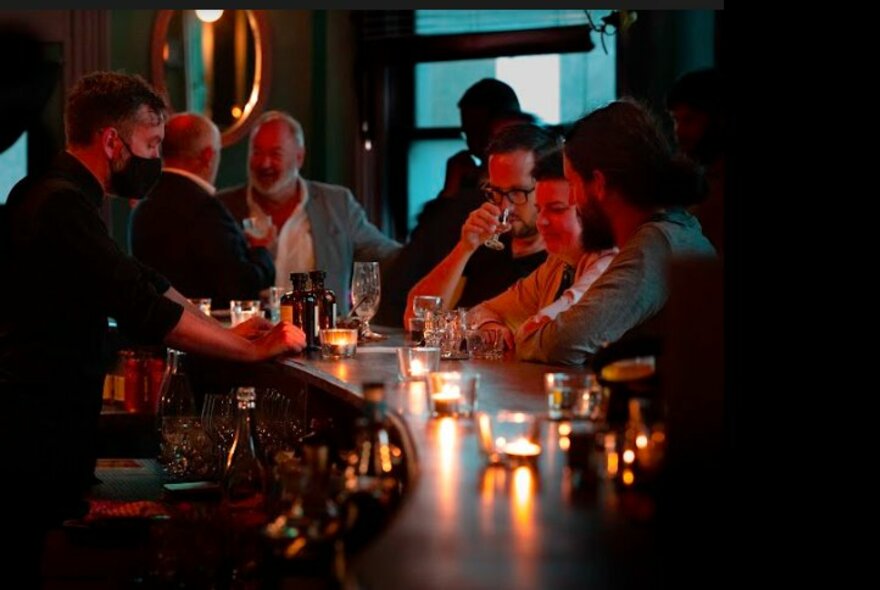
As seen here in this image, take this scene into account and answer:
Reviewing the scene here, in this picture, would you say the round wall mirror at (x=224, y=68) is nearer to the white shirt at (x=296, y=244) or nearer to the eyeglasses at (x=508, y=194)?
the white shirt at (x=296, y=244)

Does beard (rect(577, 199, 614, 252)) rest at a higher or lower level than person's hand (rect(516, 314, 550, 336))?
higher

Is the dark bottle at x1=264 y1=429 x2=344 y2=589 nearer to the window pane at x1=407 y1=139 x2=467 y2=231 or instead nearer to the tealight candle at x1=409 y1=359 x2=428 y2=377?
the tealight candle at x1=409 y1=359 x2=428 y2=377

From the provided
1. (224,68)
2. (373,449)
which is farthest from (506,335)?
(224,68)

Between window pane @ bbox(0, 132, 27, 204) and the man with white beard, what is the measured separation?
129 centimetres

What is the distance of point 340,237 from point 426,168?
155cm

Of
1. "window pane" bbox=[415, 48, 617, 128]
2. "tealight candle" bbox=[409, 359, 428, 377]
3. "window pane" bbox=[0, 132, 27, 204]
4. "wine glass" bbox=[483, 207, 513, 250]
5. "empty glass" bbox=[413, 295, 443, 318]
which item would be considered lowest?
"tealight candle" bbox=[409, 359, 428, 377]

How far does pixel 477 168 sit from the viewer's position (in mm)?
6441

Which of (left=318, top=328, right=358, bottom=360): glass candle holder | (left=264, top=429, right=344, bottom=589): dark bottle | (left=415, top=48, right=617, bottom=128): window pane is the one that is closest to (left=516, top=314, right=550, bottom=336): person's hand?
(left=318, top=328, right=358, bottom=360): glass candle holder

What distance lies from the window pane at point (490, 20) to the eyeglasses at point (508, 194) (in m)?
3.22

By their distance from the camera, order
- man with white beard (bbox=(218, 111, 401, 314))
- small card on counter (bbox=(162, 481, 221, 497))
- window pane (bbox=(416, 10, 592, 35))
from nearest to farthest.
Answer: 1. small card on counter (bbox=(162, 481, 221, 497))
2. man with white beard (bbox=(218, 111, 401, 314))
3. window pane (bbox=(416, 10, 592, 35))

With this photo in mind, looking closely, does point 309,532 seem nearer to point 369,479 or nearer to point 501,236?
point 369,479

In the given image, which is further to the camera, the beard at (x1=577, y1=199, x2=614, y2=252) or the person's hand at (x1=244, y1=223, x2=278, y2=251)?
the person's hand at (x1=244, y1=223, x2=278, y2=251)

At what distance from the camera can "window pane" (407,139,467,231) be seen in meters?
8.79

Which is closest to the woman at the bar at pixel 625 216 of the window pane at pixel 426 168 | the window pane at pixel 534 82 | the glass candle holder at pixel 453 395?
the glass candle holder at pixel 453 395
